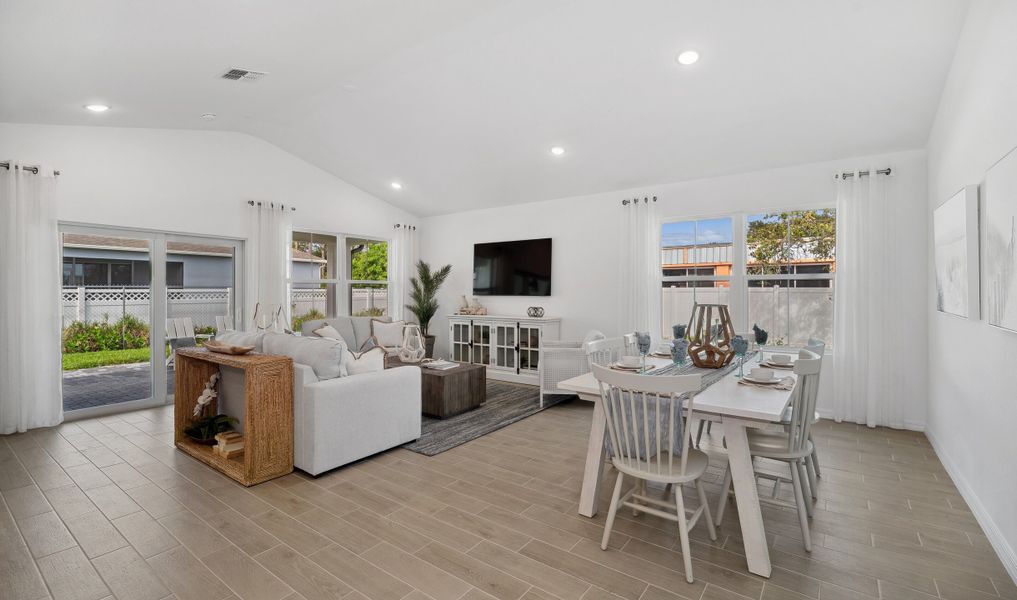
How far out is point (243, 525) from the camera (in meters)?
2.54

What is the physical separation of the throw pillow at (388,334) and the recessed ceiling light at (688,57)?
4383 millimetres

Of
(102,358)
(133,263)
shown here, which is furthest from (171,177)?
(102,358)

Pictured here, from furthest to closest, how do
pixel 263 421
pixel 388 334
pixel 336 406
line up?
pixel 388 334
pixel 336 406
pixel 263 421

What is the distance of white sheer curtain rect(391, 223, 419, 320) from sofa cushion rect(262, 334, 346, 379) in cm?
393

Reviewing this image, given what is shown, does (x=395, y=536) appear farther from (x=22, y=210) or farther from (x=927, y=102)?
(x=927, y=102)

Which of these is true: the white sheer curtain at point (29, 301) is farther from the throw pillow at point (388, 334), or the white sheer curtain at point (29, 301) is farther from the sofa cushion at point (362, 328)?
the throw pillow at point (388, 334)

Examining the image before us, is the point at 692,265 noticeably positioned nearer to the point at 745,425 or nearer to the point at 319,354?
the point at 745,425

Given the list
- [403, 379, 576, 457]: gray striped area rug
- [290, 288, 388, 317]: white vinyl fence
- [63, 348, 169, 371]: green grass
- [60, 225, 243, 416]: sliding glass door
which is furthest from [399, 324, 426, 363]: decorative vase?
[63, 348, 169, 371]: green grass

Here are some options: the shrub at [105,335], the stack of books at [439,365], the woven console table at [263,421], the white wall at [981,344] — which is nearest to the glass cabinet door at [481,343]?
the stack of books at [439,365]

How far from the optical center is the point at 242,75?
12.4 ft

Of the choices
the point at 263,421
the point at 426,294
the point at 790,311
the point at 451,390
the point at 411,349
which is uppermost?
the point at 426,294

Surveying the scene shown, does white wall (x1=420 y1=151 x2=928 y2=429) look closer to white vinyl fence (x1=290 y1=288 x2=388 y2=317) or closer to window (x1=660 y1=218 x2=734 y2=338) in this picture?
window (x1=660 y1=218 x2=734 y2=338)

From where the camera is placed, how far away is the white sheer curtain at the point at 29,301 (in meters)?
4.11

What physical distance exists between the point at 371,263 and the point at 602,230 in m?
3.55
